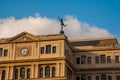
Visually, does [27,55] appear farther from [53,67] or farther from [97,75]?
[97,75]

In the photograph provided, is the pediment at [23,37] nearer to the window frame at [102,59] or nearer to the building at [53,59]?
the building at [53,59]

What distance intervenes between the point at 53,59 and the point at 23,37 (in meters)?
7.60

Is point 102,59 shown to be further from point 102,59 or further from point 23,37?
point 23,37

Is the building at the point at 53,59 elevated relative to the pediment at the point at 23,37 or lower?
lower

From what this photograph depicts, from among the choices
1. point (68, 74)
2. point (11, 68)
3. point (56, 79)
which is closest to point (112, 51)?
point (68, 74)

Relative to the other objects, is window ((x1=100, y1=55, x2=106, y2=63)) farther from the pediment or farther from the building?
the pediment

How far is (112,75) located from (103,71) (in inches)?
77.4

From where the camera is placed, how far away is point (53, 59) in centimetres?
6738

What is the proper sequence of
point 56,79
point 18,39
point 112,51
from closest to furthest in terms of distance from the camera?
1. point 56,79
2. point 18,39
3. point 112,51

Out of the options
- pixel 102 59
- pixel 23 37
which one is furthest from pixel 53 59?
pixel 102 59

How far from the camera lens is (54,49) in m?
68.6

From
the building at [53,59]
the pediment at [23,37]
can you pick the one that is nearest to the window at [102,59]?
the building at [53,59]

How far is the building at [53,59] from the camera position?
67656 millimetres

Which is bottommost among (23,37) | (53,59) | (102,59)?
(53,59)
